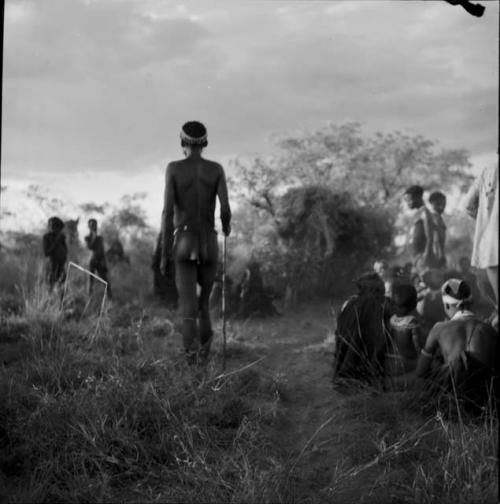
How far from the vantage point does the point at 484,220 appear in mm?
4180

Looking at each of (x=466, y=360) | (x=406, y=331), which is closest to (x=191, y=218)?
(x=406, y=331)

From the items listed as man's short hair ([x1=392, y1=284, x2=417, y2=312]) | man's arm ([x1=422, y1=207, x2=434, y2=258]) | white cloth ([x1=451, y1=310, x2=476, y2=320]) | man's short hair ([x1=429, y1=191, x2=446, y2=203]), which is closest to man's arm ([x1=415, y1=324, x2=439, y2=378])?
white cloth ([x1=451, y1=310, x2=476, y2=320])

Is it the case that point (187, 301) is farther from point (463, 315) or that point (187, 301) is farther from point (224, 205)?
point (463, 315)

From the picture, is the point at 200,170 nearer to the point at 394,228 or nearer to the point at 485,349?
the point at 485,349

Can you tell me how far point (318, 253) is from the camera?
33.2ft

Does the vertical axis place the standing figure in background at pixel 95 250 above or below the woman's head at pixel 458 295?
above

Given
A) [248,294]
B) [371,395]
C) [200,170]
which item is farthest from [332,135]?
[371,395]

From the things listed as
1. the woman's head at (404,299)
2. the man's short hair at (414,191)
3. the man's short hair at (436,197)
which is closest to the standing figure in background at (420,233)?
the man's short hair at (414,191)

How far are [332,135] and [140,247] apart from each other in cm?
556

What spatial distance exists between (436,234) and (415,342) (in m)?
2.54

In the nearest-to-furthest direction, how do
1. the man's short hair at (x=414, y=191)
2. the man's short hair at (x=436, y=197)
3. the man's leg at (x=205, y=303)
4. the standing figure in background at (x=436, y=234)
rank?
1. the man's leg at (x=205, y=303)
2. the man's short hair at (x=414, y=191)
3. the standing figure in background at (x=436, y=234)
4. the man's short hair at (x=436, y=197)

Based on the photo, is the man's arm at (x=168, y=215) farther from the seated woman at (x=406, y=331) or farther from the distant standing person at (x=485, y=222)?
the distant standing person at (x=485, y=222)

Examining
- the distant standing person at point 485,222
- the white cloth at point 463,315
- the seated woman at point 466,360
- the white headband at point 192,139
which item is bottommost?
the seated woman at point 466,360

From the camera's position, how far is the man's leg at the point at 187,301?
5012 mm
